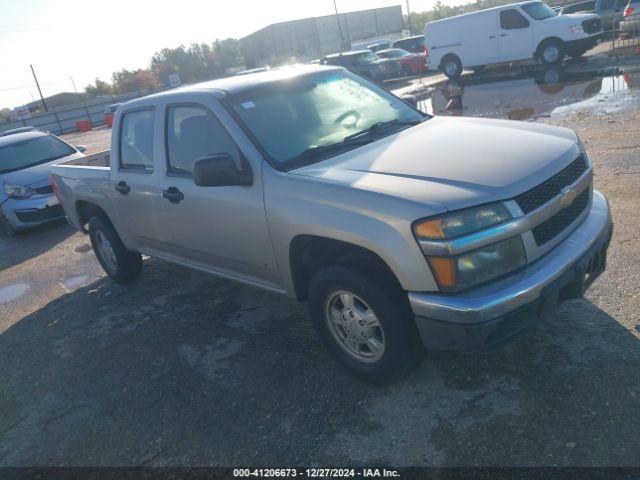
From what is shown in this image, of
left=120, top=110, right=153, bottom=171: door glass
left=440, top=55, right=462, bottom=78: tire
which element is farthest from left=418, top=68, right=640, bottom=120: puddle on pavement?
left=120, top=110, right=153, bottom=171: door glass

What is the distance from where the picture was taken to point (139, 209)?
486 centimetres

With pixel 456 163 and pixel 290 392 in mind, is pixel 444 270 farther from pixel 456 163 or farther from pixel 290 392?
pixel 290 392

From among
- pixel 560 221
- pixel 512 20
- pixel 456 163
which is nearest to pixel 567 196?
pixel 560 221

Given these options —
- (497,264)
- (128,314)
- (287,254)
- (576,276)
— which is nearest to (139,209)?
(128,314)

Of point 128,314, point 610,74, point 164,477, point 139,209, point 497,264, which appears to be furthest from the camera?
point 610,74

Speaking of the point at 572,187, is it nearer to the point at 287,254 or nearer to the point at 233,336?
the point at 287,254

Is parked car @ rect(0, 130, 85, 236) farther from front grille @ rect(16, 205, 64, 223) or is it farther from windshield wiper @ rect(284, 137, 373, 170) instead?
windshield wiper @ rect(284, 137, 373, 170)

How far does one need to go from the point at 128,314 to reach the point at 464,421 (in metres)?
3.58

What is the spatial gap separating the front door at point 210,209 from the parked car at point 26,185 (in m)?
5.45

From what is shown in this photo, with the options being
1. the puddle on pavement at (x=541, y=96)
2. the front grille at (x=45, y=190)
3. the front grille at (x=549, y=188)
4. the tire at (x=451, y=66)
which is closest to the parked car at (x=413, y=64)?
the tire at (x=451, y=66)

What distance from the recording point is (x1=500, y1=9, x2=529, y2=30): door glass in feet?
57.4

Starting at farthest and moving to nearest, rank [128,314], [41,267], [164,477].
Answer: [41,267] → [128,314] → [164,477]

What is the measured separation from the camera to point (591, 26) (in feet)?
54.4

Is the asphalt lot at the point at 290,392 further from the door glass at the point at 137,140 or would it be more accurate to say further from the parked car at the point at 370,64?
the parked car at the point at 370,64
